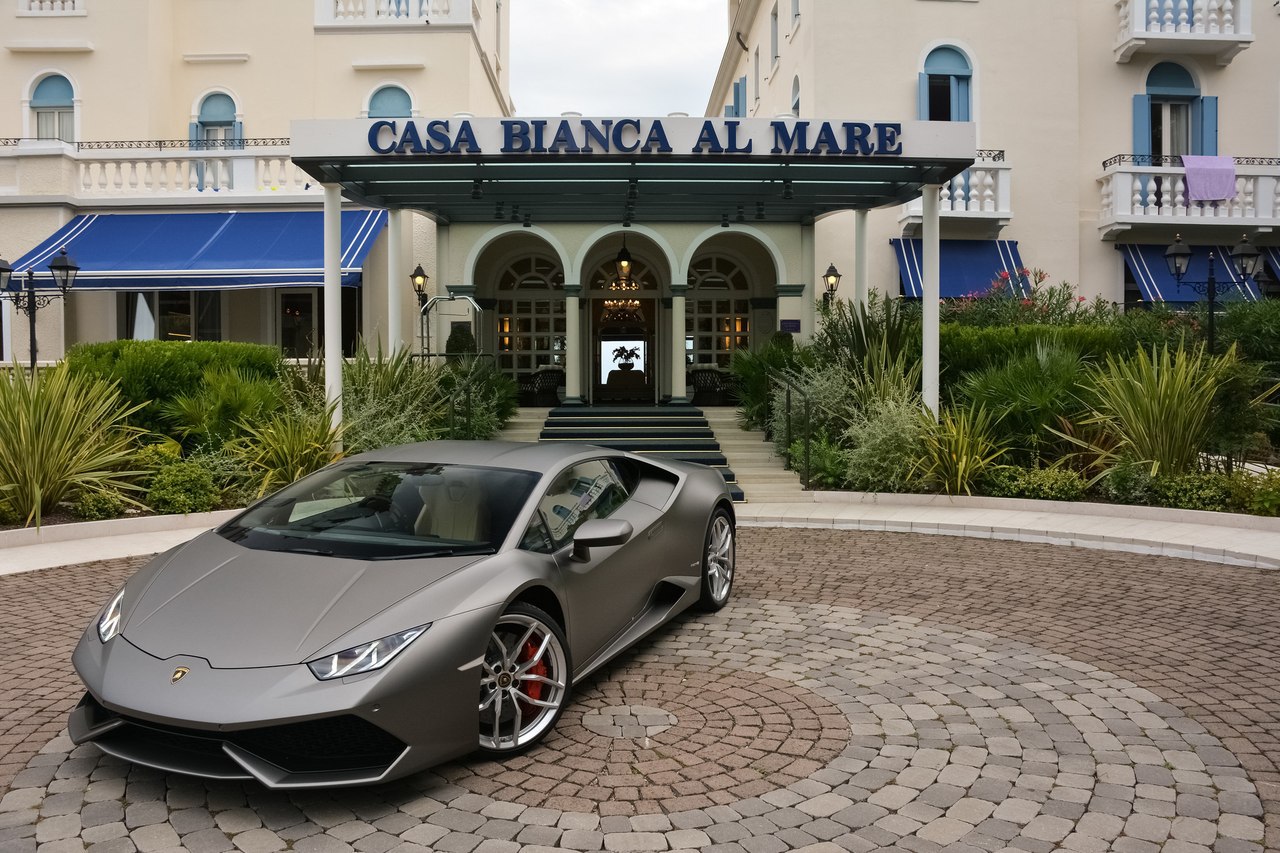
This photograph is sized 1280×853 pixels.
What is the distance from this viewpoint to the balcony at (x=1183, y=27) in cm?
2000

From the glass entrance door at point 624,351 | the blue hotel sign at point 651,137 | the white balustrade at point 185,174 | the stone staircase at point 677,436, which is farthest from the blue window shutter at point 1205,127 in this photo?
the white balustrade at point 185,174

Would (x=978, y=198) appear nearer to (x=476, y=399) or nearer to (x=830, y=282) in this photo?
(x=830, y=282)

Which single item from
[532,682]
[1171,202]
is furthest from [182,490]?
[1171,202]

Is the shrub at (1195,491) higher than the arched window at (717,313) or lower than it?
lower

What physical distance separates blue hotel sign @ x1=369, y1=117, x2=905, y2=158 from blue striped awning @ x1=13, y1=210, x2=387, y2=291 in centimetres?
582

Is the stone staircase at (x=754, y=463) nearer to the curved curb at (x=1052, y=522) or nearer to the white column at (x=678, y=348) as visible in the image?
the curved curb at (x=1052, y=522)

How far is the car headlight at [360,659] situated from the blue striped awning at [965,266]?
17.3 meters

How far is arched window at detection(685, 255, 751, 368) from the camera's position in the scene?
831 inches

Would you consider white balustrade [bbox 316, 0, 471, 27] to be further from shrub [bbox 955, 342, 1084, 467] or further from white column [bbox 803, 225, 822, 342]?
shrub [bbox 955, 342, 1084, 467]

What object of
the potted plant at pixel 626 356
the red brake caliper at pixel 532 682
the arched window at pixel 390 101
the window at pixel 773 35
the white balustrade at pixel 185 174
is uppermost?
the window at pixel 773 35

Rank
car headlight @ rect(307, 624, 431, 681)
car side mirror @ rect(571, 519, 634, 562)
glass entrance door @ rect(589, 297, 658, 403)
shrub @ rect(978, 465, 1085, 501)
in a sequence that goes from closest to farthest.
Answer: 1. car headlight @ rect(307, 624, 431, 681)
2. car side mirror @ rect(571, 519, 634, 562)
3. shrub @ rect(978, 465, 1085, 501)
4. glass entrance door @ rect(589, 297, 658, 403)

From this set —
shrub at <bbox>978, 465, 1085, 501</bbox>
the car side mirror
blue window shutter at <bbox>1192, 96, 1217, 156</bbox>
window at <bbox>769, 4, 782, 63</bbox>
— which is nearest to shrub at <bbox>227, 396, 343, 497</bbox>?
the car side mirror

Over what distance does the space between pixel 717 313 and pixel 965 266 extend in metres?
5.46

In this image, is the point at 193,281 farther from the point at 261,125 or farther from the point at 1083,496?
the point at 1083,496
